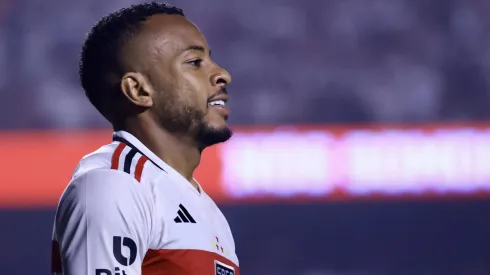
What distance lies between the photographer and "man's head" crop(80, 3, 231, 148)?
67.1 inches

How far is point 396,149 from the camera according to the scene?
382 centimetres

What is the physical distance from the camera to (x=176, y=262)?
152 cm

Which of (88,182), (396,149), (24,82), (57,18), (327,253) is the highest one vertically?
(57,18)

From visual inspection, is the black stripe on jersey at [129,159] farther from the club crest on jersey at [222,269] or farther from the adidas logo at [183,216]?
the club crest on jersey at [222,269]

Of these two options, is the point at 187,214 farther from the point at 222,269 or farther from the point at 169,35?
the point at 169,35

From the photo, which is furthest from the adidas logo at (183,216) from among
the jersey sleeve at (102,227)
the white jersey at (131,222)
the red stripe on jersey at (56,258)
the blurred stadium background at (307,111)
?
the blurred stadium background at (307,111)

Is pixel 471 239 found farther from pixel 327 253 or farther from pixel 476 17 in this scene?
pixel 476 17

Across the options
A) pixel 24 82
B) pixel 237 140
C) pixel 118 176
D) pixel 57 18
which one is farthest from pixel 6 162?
pixel 118 176

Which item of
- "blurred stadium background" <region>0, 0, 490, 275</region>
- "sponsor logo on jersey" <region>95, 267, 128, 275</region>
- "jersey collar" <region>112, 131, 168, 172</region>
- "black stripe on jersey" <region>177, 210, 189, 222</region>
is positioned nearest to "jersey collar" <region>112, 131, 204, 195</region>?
"jersey collar" <region>112, 131, 168, 172</region>

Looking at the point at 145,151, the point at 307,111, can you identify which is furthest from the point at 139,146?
the point at 307,111

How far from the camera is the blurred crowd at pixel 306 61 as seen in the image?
12.5 ft

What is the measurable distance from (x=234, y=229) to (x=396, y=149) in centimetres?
81

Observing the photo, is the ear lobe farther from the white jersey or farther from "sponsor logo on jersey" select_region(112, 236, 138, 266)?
"sponsor logo on jersey" select_region(112, 236, 138, 266)

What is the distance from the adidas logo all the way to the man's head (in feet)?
0.63
